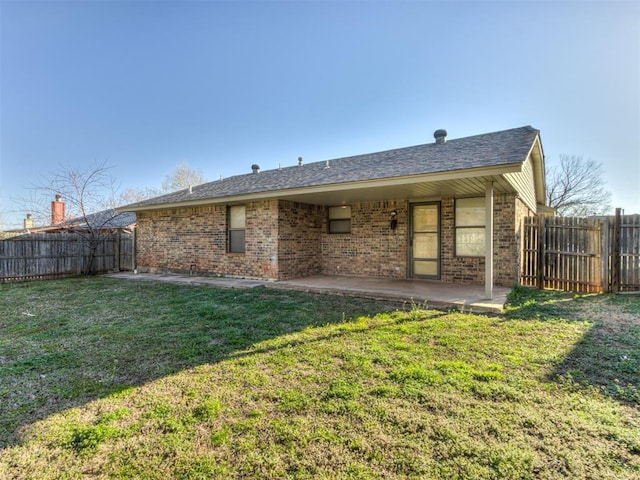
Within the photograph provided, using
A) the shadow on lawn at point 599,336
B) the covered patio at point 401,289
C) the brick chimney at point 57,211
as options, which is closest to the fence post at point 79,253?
the covered patio at point 401,289

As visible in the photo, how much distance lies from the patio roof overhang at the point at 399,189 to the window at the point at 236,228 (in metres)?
0.30

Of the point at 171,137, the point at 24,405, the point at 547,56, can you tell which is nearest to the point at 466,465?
the point at 24,405

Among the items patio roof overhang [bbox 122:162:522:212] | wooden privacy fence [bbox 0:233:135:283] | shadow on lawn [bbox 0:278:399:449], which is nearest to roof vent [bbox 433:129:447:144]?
patio roof overhang [bbox 122:162:522:212]

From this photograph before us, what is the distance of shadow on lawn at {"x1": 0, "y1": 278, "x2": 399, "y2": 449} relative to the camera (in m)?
2.64

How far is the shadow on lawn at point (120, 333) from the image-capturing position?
2.64 meters

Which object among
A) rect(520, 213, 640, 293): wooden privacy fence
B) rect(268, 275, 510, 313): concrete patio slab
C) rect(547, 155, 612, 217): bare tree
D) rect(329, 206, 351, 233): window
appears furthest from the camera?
rect(547, 155, 612, 217): bare tree

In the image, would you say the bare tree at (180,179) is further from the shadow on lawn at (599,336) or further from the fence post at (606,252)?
the fence post at (606,252)

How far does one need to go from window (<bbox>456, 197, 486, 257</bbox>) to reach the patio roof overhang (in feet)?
0.88

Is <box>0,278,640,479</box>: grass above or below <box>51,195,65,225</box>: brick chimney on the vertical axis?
below

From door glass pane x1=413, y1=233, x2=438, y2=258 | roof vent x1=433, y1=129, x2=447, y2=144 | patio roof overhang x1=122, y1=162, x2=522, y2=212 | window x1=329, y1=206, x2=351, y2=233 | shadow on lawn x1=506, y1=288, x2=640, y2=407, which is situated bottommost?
shadow on lawn x1=506, y1=288, x2=640, y2=407

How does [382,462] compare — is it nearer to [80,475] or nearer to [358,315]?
[80,475]

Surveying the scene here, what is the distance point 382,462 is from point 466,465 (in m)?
0.48

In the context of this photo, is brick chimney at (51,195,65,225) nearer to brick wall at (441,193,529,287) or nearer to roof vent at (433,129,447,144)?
roof vent at (433,129,447,144)

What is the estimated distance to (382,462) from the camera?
175 centimetres
